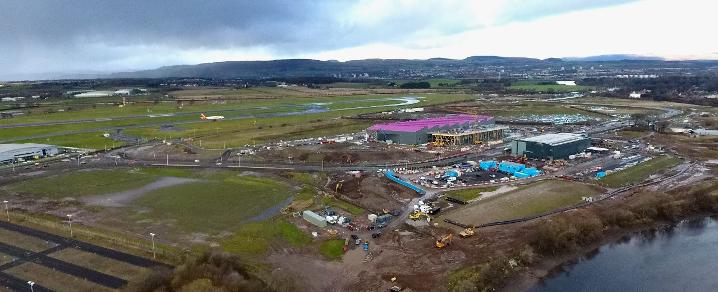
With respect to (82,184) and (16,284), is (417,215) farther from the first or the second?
(82,184)

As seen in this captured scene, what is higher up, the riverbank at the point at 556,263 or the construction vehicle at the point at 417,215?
the construction vehicle at the point at 417,215

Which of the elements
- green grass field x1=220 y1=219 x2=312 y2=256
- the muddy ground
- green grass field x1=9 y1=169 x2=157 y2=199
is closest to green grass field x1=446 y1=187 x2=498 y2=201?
the muddy ground

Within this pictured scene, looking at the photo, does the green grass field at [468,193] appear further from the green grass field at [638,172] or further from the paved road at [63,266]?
the paved road at [63,266]

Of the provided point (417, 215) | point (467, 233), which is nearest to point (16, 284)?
point (417, 215)

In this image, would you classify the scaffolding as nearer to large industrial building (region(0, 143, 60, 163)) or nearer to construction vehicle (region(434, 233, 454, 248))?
construction vehicle (region(434, 233, 454, 248))

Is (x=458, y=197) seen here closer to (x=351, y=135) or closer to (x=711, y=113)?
(x=351, y=135)

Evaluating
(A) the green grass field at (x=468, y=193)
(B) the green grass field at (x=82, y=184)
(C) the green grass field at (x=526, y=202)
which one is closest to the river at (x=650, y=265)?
(C) the green grass field at (x=526, y=202)

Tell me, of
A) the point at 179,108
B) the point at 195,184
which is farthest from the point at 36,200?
the point at 179,108
